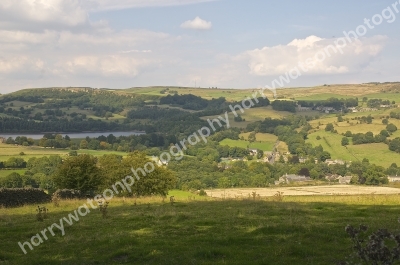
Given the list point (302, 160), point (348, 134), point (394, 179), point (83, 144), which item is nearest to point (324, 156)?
point (302, 160)

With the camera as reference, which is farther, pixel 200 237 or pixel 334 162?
pixel 334 162

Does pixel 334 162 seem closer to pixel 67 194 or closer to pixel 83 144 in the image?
pixel 83 144

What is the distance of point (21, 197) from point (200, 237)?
20344 millimetres

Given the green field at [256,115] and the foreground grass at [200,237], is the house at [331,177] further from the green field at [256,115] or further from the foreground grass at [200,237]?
the foreground grass at [200,237]

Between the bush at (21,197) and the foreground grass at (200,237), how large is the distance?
23.7 feet

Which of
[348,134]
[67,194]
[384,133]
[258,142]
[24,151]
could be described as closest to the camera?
[67,194]

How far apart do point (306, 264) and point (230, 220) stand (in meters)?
7.94

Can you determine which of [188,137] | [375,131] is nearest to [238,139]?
[188,137]

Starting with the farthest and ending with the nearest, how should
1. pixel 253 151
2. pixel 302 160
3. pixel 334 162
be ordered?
pixel 253 151 → pixel 302 160 → pixel 334 162

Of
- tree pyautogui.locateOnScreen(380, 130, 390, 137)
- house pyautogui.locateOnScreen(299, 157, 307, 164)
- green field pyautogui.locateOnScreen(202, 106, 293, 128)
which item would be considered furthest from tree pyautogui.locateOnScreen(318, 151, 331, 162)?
green field pyautogui.locateOnScreen(202, 106, 293, 128)

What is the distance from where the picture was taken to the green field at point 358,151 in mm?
100463

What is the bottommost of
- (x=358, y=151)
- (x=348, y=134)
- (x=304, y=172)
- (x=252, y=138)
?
(x=304, y=172)

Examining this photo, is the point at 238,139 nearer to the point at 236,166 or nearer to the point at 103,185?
the point at 236,166

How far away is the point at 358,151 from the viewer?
107m
